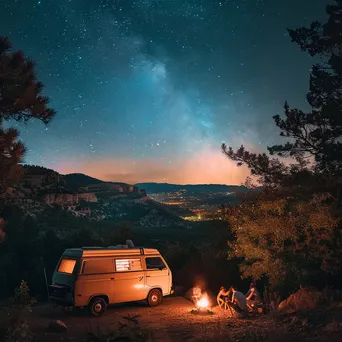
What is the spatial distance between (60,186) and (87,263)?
68805 millimetres

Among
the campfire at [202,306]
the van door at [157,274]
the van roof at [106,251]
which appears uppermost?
the van roof at [106,251]

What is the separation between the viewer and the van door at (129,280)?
14.7 meters

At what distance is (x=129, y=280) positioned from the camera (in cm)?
1502

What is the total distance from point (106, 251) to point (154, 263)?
238cm

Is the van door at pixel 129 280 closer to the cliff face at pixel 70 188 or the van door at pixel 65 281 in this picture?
the van door at pixel 65 281

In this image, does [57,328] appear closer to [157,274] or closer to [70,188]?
[157,274]

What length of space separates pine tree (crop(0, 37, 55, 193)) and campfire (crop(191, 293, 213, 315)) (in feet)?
26.3

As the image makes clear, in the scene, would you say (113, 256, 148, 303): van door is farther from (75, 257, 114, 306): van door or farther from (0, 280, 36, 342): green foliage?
(0, 280, 36, 342): green foliage

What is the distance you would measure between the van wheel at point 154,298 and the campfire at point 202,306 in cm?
156

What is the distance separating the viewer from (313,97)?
708 inches

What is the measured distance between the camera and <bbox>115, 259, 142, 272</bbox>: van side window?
14.9m

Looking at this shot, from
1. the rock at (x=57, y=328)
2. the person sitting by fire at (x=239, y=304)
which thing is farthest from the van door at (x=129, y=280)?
the person sitting by fire at (x=239, y=304)

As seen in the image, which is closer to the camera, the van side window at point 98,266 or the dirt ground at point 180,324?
the dirt ground at point 180,324

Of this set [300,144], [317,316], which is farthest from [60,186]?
[317,316]
